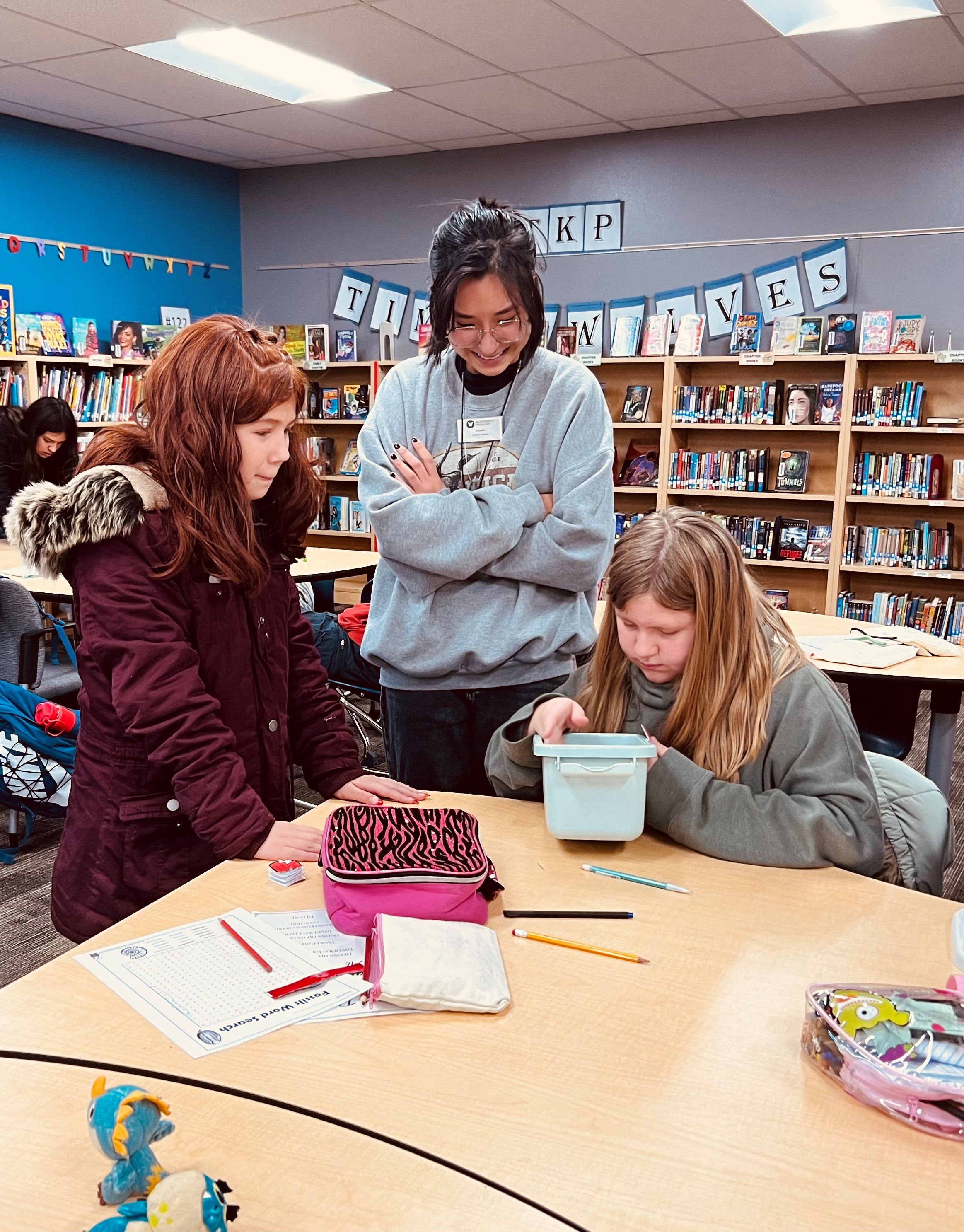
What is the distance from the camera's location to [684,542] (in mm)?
1541

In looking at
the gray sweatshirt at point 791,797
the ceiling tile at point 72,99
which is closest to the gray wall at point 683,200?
the ceiling tile at point 72,99

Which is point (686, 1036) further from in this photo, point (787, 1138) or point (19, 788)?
point (19, 788)

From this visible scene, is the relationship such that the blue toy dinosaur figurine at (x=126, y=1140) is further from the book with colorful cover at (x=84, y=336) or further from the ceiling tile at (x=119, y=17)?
the book with colorful cover at (x=84, y=336)

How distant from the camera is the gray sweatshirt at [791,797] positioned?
1.40 meters

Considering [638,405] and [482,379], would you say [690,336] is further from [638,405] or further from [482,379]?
[482,379]

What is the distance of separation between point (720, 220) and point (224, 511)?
5375 millimetres

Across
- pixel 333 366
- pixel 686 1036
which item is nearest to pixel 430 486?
pixel 686 1036

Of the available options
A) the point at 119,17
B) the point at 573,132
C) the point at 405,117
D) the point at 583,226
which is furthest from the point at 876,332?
the point at 119,17

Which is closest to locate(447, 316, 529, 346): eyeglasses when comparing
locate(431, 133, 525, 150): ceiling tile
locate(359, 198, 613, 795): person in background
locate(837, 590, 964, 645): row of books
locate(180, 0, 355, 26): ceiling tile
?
locate(359, 198, 613, 795): person in background

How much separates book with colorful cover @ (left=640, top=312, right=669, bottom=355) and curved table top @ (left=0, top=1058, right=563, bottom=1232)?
5.78 meters

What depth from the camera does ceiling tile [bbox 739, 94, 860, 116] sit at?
5.45 metres

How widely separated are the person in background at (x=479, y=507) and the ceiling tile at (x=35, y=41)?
143 inches

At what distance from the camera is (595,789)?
1398 millimetres

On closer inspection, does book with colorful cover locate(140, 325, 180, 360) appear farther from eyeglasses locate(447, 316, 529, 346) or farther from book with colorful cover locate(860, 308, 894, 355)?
eyeglasses locate(447, 316, 529, 346)
